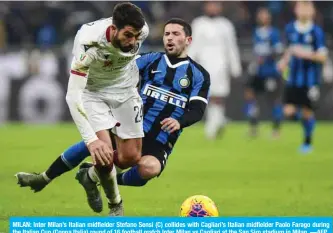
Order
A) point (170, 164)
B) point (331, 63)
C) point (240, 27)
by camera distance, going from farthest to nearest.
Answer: point (240, 27), point (331, 63), point (170, 164)

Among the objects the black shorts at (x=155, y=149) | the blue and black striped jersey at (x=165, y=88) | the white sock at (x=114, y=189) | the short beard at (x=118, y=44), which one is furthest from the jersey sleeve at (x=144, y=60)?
the white sock at (x=114, y=189)

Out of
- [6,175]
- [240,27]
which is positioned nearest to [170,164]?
[6,175]

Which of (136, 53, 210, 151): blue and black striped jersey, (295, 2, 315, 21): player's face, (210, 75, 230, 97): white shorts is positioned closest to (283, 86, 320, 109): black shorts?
(295, 2, 315, 21): player's face

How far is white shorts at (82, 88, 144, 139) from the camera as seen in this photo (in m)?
8.37

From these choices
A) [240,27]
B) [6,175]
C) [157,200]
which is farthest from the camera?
[240,27]

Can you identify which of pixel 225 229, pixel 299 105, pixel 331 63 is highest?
pixel 331 63

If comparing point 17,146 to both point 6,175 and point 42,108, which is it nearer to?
point 6,175

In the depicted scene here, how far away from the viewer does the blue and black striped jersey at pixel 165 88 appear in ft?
29.4

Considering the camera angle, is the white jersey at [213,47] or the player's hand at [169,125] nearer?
the player's hand at [169,125]

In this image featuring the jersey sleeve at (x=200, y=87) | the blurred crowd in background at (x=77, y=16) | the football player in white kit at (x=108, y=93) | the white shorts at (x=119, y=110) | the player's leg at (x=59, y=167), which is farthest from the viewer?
the blurred crowd in background at (x=77, y=16)

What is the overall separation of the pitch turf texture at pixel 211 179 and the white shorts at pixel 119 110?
80 cm

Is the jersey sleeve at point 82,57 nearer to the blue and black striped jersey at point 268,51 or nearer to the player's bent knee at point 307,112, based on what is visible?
the player's bent knee at point 307,112

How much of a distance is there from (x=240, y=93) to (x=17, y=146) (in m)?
7.30

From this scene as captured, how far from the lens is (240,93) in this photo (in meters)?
22.0
